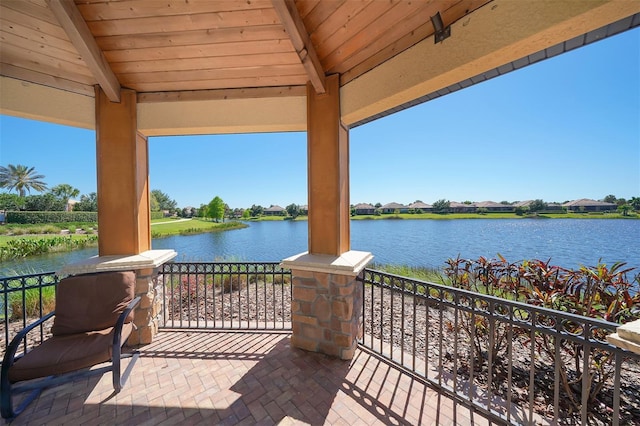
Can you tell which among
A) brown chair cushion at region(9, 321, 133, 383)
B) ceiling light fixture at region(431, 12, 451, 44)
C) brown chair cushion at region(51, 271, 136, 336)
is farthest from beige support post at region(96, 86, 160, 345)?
ceiling light fixture at region(431, 12, 451, 44)

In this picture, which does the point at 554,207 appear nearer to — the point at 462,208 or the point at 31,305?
the point at 462,208

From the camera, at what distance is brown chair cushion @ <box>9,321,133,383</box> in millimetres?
1715

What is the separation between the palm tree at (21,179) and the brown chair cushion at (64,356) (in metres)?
32.9

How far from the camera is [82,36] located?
2109mm

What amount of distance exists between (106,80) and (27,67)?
0.82 meters

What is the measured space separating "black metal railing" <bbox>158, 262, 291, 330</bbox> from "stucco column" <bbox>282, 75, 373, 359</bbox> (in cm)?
45

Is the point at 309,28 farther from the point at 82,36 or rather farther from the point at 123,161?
the point at 123,161

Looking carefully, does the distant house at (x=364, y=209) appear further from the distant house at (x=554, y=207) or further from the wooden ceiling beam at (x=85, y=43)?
the wooden ceiling beam at (x=85, y=43)

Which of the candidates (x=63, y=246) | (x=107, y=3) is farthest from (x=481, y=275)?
(x=63, y=246)

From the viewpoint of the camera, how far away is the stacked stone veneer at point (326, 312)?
7.90ft

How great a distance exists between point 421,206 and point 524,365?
2986cm

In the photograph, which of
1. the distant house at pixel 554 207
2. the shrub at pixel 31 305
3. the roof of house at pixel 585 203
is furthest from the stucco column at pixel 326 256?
the distant house at pixel 554 207

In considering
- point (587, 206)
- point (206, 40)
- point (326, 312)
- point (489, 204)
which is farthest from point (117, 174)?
point (489, 204)

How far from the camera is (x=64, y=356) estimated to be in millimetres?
1823
